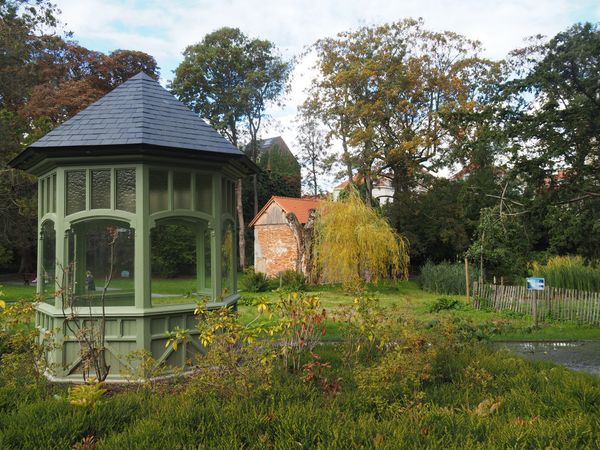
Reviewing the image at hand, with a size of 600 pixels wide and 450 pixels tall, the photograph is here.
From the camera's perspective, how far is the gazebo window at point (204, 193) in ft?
25.1

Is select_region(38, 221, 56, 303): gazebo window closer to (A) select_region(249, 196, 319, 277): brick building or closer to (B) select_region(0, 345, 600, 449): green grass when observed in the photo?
(B) select_region(0, 345, 600, 449): green grass

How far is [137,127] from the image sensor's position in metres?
7.27

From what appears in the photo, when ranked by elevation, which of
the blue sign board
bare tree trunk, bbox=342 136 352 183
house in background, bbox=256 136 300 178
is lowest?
the blue sign board

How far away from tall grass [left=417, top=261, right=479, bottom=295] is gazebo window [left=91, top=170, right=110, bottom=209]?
17.1 metres

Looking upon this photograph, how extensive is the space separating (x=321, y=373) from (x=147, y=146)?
3858mm

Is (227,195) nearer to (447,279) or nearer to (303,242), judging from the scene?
(447,279)

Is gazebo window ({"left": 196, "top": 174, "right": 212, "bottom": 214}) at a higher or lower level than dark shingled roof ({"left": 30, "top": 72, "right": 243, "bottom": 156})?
lower

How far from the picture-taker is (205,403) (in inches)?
180

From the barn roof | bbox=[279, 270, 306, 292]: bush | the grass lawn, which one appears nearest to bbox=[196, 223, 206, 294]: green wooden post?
the grass lawn

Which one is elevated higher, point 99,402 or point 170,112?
point 170,112

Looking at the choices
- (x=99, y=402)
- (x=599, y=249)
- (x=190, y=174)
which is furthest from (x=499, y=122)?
(x=99, y=402)

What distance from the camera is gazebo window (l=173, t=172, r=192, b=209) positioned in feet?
24.3

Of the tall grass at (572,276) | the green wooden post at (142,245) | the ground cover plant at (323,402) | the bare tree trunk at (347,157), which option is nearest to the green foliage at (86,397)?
the ground cover plant at (323,402)

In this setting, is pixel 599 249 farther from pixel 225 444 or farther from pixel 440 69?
pixel 440 69
